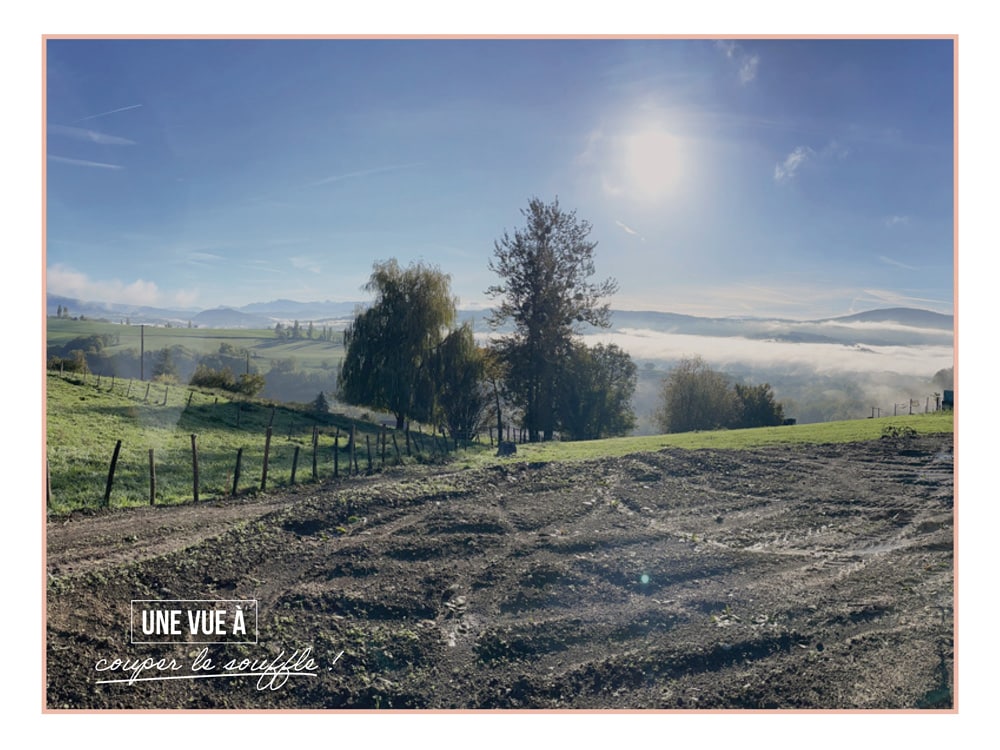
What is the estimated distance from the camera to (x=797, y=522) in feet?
14.7

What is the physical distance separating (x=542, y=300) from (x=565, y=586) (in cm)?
225

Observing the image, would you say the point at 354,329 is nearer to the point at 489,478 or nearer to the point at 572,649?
the point at 489,478

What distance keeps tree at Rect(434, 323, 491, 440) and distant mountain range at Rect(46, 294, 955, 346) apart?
0.31 metres

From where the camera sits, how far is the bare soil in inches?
140

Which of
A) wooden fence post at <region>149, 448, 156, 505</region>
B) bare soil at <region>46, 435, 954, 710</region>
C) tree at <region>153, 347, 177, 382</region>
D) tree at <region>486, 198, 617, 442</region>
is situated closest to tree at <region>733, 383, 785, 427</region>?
bare soil at <region>46, 435, 954, 710</region>

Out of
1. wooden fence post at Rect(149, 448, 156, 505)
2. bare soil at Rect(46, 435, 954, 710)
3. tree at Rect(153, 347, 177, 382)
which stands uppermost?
tree at Rect(153, 347, 177, 382)

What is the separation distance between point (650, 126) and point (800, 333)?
203cm

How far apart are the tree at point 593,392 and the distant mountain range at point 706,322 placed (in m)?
0.29

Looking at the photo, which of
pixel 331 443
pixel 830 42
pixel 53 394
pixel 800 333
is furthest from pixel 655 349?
pixel 53 394

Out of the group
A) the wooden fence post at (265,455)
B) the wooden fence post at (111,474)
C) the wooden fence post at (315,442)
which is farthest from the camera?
the wooden fence post at (315,442)

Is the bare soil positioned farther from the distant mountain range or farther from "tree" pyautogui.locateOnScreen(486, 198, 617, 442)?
the distant mountain range

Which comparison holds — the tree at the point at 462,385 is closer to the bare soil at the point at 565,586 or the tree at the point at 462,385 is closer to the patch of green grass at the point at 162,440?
the bare soil at the point at 565,586

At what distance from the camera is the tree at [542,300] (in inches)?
178

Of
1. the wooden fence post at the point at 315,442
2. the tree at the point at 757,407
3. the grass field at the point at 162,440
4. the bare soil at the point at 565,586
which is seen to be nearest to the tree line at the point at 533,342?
the bare soil at the point at 565,586
